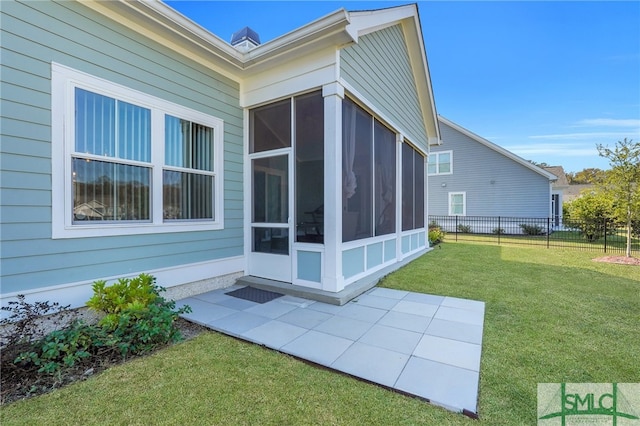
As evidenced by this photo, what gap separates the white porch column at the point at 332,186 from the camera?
4.22m

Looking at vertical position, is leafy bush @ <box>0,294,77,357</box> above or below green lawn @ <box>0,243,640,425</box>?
above

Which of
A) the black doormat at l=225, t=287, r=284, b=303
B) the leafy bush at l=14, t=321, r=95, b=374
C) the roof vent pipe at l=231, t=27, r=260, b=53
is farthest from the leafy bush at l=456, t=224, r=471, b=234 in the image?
the leafy bush at l=14, t=321, r=95, b=374

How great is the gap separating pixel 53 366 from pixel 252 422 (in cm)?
185

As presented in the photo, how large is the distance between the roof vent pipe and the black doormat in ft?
16.4

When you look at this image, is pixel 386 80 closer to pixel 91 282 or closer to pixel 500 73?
pixel 91 282

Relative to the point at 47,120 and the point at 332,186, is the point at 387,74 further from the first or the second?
the point at 47,120

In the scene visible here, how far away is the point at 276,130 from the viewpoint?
4867 mm

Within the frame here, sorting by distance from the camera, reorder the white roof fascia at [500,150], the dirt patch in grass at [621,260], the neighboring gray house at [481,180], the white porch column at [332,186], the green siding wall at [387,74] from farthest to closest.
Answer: the neighboring gray house at [481,180], the white roof fascia at [500,150], the dirt patch in grass at [621,260], the green siding wall at [387,74], the white porch column at [332,186]

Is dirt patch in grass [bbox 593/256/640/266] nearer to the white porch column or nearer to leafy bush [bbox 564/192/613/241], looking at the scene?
leafy bush [bbox 564/192/613/241]

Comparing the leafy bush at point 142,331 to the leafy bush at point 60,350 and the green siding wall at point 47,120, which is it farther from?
the green siding wall at point 47,120

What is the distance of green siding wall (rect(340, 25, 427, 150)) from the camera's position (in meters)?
4.84

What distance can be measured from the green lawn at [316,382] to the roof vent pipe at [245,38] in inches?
226

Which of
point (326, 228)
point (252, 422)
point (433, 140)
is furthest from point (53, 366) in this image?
point (433, 140)

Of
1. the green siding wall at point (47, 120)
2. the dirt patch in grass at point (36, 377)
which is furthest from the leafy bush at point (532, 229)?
the dirt patch in grass at point (36, 377)
